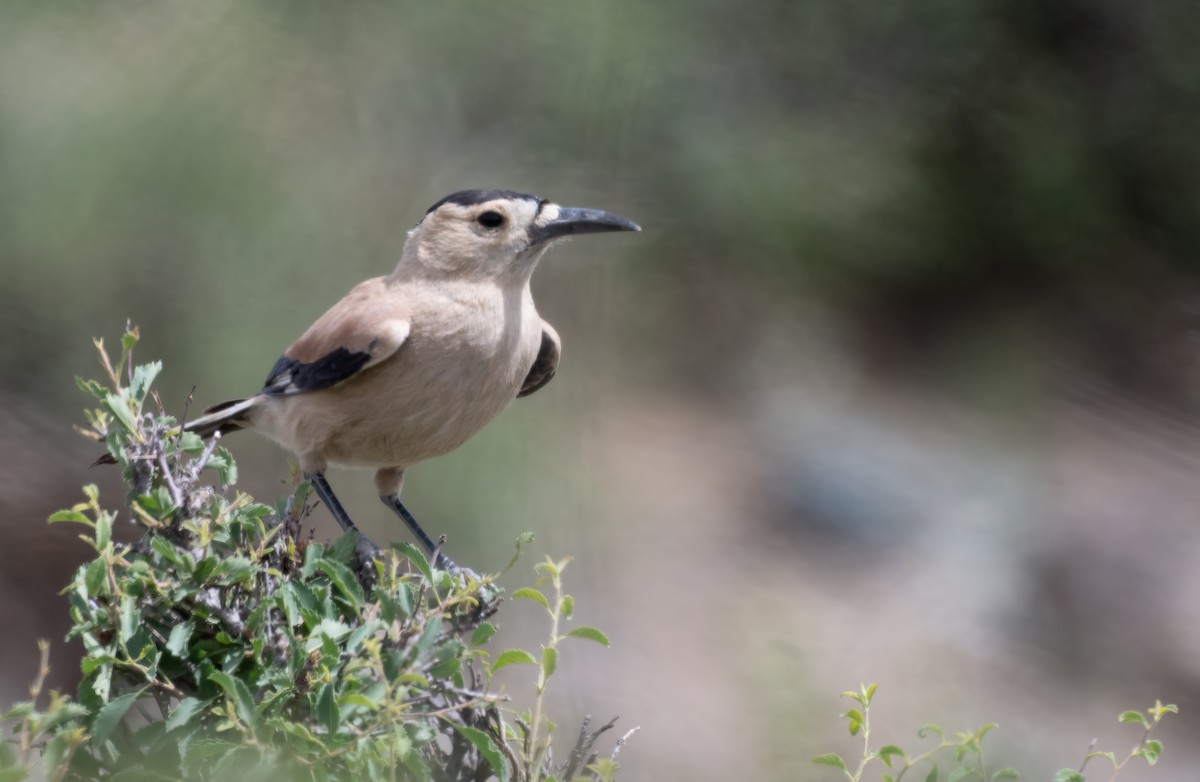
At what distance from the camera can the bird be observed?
4.43ft

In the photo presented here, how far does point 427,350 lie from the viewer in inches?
53.6

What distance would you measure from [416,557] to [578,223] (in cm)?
59

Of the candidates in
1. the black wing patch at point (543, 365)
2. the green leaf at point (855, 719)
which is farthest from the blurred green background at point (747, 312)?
the green leaf at point (855, 719)

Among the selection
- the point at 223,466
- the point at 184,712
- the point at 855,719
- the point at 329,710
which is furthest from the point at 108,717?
the point at 855,719

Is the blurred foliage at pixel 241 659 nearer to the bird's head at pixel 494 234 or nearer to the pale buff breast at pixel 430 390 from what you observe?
the pale buff breast at pixel 430 390

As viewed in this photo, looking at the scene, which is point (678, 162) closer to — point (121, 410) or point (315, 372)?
point (315, 372)

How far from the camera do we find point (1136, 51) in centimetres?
234

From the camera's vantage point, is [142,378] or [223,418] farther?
[223,418]

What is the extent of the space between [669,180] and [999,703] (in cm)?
127

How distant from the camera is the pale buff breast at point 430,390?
1.35m

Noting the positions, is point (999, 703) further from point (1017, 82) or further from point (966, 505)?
point (1017, 82)

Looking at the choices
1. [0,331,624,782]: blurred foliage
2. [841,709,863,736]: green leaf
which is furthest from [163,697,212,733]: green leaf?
[841,709,863,736]: green leaf

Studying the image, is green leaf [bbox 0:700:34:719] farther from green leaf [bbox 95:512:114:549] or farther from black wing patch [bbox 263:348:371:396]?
black wing patch [bbox 263:348:371:396]

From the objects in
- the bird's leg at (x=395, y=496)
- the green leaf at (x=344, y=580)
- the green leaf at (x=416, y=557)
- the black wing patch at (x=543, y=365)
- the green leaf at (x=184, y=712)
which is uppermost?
the black wing patch at (x=543, y=365)
